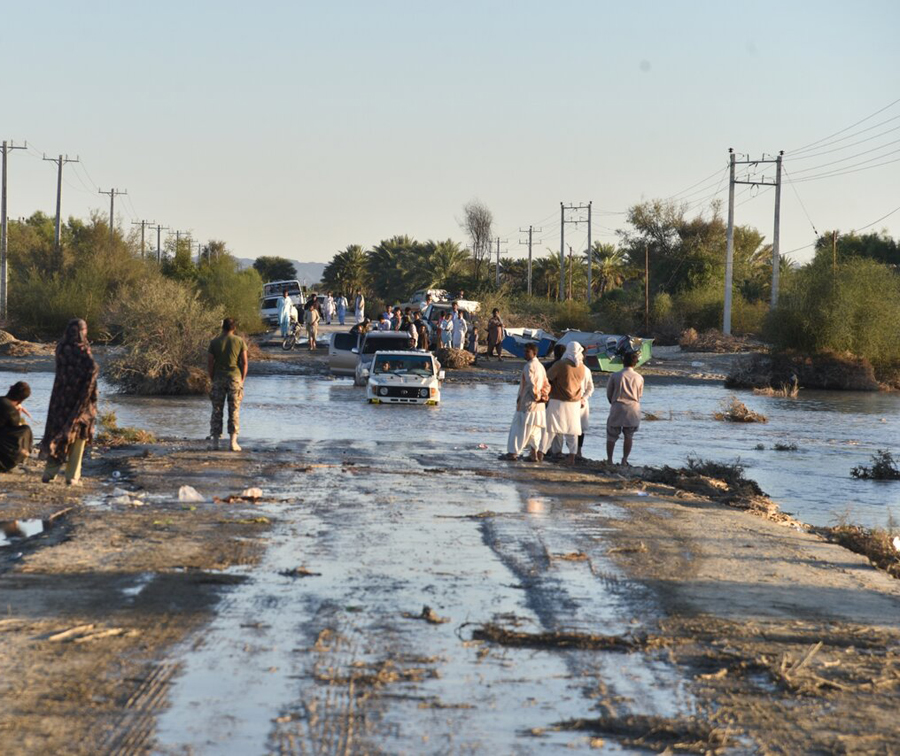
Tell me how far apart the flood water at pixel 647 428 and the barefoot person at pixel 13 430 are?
5.69m

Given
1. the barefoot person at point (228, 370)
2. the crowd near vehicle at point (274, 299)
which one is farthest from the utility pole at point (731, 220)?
the barefoot person at point (228, 370)

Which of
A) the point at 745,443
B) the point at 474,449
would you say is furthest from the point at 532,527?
the point at 745,443

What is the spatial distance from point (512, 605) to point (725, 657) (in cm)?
165

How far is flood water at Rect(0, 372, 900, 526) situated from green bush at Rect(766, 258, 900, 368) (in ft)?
24.4

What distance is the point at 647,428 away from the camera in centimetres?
2734

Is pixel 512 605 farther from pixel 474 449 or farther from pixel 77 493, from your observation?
pixel 474 449

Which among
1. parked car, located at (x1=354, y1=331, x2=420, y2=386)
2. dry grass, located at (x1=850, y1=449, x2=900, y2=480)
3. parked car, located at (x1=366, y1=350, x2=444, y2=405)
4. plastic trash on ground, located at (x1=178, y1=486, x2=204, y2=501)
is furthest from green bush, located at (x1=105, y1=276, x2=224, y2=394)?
plastic trash on ground, located at (x1=178, y1=486, x2=204, y2=501)

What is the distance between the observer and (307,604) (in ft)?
26.8

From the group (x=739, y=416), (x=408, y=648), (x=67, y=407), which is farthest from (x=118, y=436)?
(x=739, y=416)

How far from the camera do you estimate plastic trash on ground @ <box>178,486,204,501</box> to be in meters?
13.0

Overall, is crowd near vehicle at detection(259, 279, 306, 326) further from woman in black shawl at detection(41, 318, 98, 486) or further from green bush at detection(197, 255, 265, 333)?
woman in black shawl at detection(41, 318, 98, 486)

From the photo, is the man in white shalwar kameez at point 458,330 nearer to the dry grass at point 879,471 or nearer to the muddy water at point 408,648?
the dry grass at point 879,471

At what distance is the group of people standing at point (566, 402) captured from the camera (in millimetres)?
16828

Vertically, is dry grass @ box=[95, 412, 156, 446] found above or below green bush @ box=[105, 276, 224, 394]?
below
